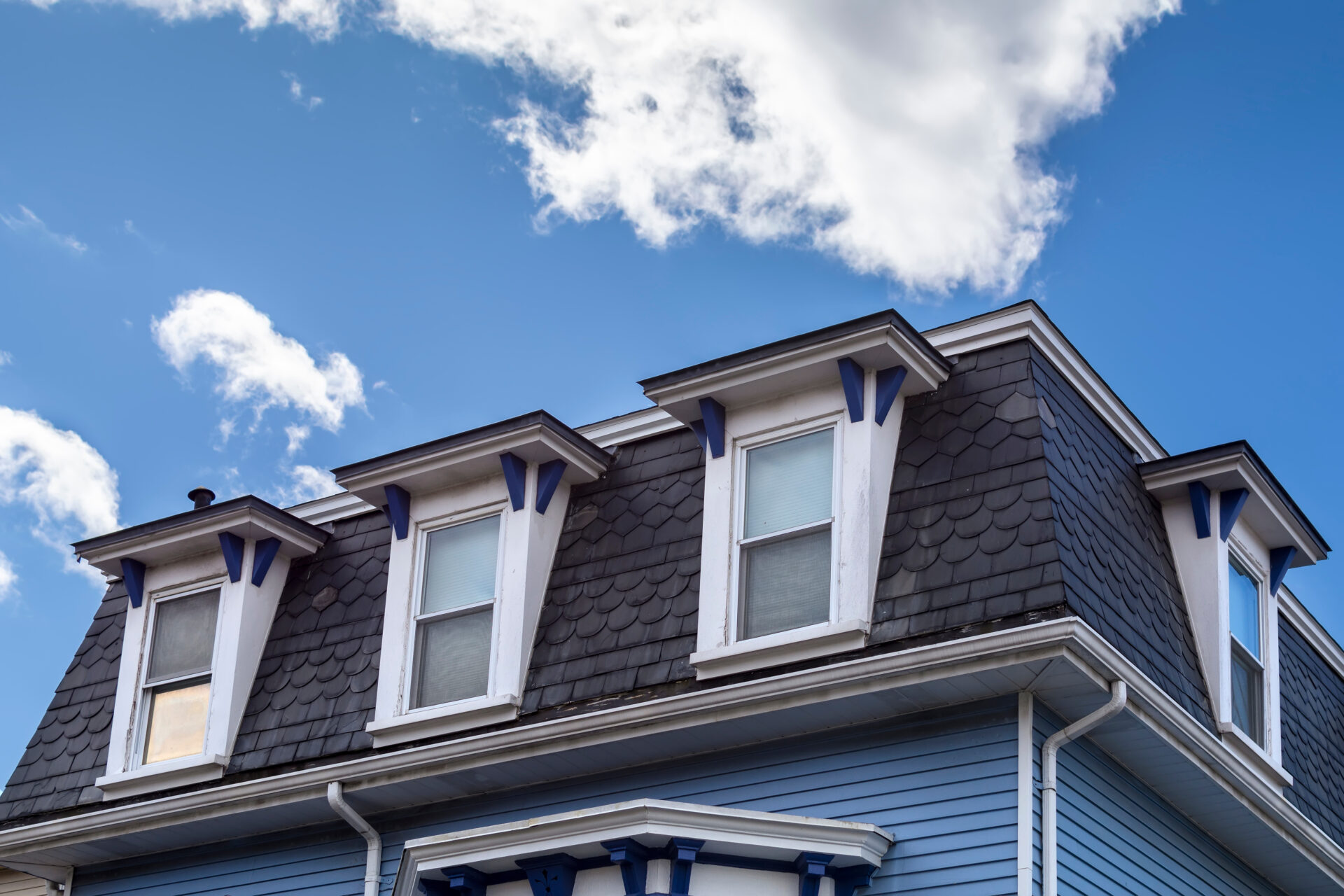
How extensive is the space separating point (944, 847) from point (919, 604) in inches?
63.6

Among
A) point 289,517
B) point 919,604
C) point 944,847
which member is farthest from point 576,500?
point 944,847

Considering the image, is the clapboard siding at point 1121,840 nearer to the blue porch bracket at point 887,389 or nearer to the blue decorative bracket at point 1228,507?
the blue decorative bracket at point 1228,507

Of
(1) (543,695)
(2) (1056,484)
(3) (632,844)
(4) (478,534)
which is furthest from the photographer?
(4) (478,534)

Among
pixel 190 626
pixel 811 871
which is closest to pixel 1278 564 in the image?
pixel 811 871

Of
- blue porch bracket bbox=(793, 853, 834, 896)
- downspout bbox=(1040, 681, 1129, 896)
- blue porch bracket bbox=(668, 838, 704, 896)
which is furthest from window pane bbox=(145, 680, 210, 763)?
downspout bbox=(1040, 681, 1129, 896)

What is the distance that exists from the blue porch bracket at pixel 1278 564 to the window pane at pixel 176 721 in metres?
9.38

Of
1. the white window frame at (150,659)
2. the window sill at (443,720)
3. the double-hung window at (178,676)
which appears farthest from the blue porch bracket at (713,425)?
the double-hung window at (178,676)

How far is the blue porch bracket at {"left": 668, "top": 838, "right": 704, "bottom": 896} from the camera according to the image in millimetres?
10156

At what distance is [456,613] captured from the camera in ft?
43.3

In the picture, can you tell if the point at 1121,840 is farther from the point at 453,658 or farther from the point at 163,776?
the point at 163,776

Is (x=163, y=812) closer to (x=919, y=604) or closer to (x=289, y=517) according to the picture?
(x=289, y=517)

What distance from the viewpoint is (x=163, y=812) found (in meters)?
13.5

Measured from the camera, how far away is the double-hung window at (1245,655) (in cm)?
1298

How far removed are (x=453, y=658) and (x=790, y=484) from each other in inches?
127
